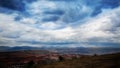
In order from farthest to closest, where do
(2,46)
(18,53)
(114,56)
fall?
1. (18,53)
2. (2,46)
3. (114,56)

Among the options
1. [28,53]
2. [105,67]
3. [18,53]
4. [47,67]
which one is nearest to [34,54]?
[28,53]

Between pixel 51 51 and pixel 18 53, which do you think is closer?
pixel 51 51

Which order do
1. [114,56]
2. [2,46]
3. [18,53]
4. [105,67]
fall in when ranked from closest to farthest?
[105,67] → [114,56] → [2,46] → [18,53]

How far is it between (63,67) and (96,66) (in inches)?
39.1

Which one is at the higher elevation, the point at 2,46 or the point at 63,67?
the point at 2,46

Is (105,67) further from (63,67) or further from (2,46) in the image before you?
(2,46)

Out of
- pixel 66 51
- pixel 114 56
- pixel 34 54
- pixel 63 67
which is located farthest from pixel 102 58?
pixel 34 54

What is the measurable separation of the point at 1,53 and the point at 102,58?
728 inches

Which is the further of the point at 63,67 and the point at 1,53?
the point at 1,53

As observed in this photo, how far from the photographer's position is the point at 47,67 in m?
5.98

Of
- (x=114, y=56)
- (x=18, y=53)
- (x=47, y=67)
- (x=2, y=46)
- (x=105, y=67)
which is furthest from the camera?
(x=18, y=53)

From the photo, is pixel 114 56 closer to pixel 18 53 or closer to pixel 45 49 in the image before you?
pixel 45 49

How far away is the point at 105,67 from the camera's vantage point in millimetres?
4926

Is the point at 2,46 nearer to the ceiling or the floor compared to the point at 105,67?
nearer to the ceiling
